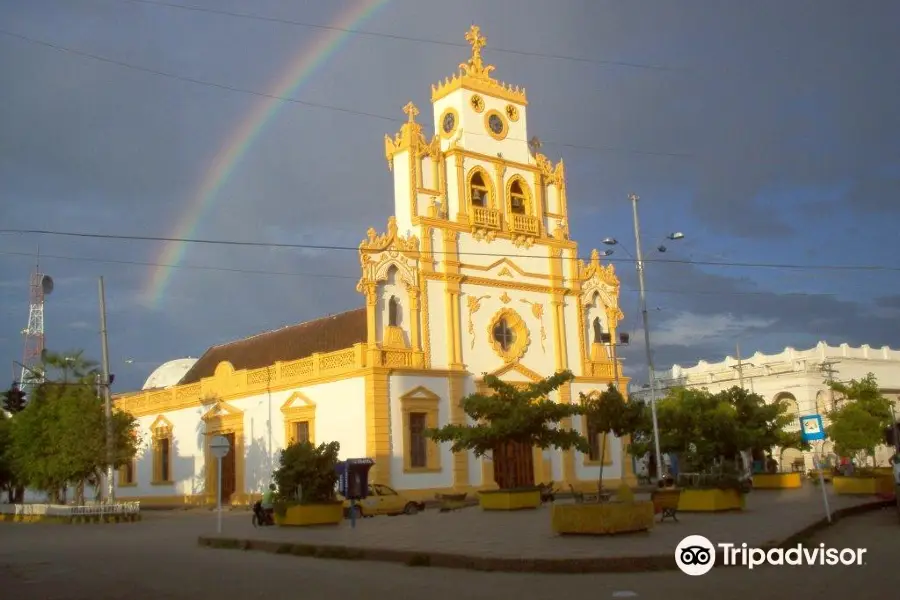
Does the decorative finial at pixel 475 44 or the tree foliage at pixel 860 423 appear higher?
the decorative finial at pixel 475 44

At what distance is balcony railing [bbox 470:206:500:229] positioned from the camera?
128 ft

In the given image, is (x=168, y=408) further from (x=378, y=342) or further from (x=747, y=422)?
(x=747, y=422)

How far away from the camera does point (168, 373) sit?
5962 centimetres

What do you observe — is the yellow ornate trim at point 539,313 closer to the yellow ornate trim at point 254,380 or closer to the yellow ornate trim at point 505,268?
the yellow ornate trim at point 505,268

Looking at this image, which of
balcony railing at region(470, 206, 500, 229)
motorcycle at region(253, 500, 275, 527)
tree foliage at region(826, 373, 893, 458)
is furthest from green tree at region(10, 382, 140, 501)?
tree foliage at region(826, 373, 893, 458)

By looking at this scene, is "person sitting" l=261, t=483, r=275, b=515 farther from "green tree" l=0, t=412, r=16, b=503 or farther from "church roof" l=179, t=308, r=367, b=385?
"green tree" l=0, t=412, r=16, b=503

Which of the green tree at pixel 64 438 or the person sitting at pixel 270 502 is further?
the green tree at pixel 64 438

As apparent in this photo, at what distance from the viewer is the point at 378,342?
35.8 meters

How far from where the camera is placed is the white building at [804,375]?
61.4m

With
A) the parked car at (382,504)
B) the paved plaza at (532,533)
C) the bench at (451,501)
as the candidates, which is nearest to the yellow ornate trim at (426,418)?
the bench at (451,501)

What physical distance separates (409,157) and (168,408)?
1889 centimetres

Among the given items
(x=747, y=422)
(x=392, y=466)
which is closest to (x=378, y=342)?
(x=392, y=466)

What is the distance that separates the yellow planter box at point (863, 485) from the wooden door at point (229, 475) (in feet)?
81.6

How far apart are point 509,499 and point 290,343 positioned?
1944 cm
